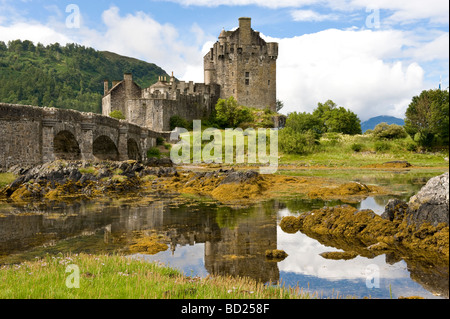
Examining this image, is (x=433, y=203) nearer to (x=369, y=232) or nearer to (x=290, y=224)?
(x=369, y=232)

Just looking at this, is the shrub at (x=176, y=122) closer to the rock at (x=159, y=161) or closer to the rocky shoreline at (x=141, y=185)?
the rock at (x=159, y=161)

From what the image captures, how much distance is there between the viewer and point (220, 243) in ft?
41.5

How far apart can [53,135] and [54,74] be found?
105703 millimetres

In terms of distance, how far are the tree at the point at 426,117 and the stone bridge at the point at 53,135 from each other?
28.2 meters

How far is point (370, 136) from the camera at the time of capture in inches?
2306

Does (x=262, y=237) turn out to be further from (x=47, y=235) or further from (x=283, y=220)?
(x=47, y=235)

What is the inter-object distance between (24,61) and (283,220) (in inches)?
5449

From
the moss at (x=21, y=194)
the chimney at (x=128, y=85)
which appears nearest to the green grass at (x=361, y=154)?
the moss at (x=21, y=194)

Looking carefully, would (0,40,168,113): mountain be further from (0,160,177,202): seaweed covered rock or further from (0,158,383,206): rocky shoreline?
(0,158,383,206): rocky shoreline

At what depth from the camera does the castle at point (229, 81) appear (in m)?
77.8

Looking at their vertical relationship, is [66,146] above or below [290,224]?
above

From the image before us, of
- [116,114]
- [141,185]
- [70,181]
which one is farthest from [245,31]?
[70,181]

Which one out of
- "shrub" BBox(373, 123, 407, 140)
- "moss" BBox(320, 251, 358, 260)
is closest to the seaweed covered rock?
"moss" BBox(320, 251, 358, 260)
